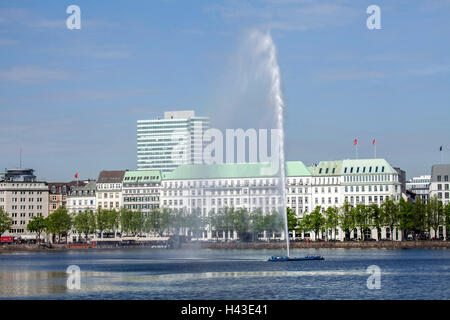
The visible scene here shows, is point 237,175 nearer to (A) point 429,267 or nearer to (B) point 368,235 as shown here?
(B) point 368,235

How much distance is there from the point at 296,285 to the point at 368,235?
10854cm

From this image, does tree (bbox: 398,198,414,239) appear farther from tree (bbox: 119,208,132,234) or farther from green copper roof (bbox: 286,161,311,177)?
tree (bbox: 119,208,132,234)

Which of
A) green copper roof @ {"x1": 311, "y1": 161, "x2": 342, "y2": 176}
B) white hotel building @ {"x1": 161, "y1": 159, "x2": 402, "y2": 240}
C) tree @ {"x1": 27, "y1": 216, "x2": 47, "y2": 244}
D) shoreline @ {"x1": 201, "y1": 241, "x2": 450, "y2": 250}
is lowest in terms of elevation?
shoreline @ {"x1": 201, "y1": 241, "x2": 450, "y2": 250}

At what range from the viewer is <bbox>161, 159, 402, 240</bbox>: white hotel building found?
6821 inches

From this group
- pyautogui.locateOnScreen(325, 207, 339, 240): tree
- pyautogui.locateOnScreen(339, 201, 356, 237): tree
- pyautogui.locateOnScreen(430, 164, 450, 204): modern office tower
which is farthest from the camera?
pyautogui.locateOnScreen(430, 164, 450, 204): modern office tower

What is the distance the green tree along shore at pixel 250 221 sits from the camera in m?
151

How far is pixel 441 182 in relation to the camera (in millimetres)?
184500

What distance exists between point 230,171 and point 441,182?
49.3 meters

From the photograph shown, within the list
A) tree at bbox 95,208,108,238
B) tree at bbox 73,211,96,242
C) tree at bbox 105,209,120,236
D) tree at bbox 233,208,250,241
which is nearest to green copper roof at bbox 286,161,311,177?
tree at bbox 233,208,250,241

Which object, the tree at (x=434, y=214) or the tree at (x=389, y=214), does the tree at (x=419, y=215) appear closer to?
the tree at (x=434, y=214)

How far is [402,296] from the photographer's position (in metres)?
55.7

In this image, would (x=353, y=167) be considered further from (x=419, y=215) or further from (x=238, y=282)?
(x=238, y=282)
